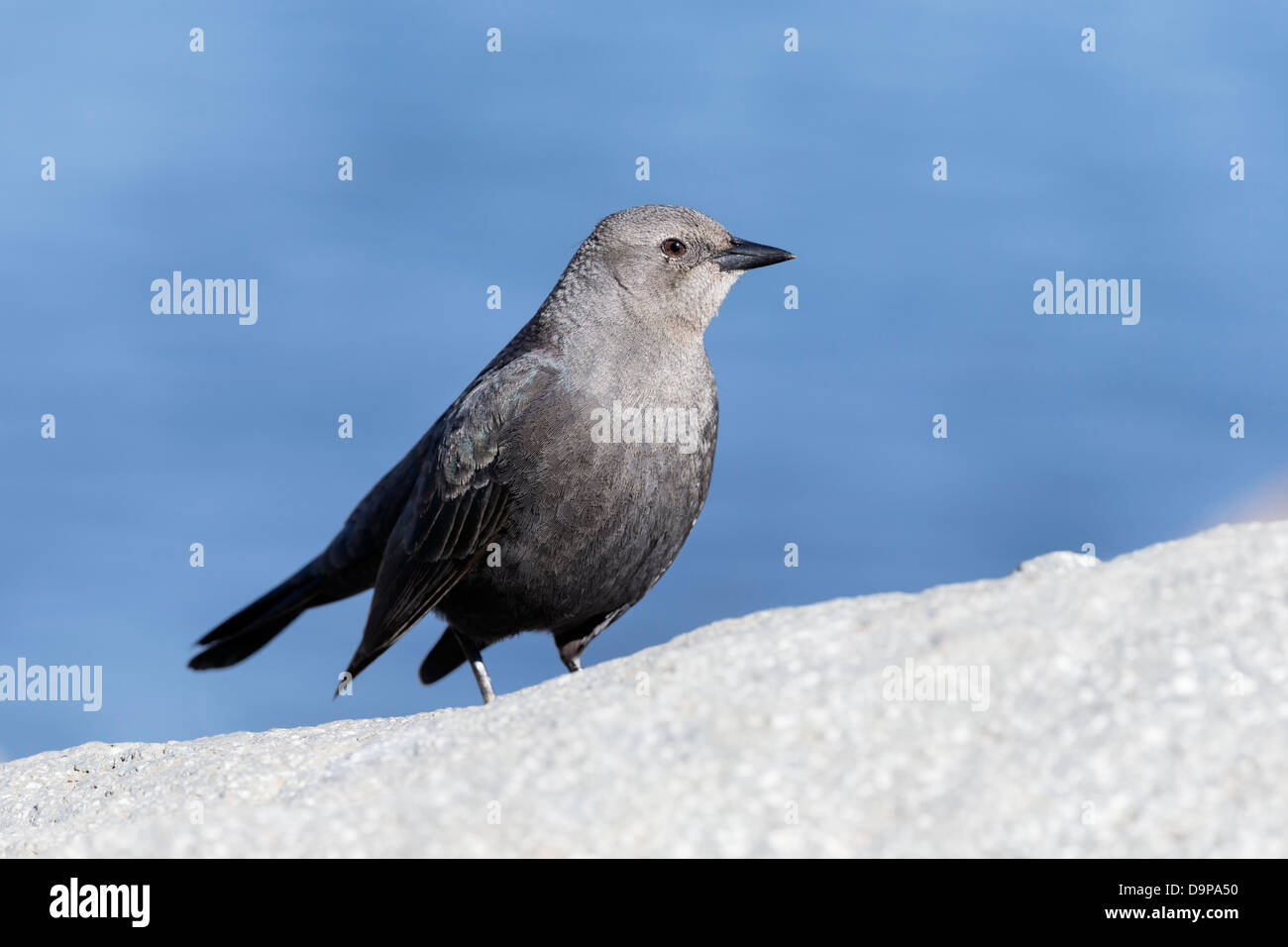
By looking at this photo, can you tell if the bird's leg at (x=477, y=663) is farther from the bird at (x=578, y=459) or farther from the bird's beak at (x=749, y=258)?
the bird's beak at (x=749, y=258)

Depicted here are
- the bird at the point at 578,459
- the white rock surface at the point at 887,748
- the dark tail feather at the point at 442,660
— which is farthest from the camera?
the dark tail feather at the point at 442,660

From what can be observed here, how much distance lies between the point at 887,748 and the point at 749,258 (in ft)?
13.6

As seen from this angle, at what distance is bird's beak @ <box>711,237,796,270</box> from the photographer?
25.5 ft

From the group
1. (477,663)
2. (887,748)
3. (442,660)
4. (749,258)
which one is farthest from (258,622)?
(887,748)

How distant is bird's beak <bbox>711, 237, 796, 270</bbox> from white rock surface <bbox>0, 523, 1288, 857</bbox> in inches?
113

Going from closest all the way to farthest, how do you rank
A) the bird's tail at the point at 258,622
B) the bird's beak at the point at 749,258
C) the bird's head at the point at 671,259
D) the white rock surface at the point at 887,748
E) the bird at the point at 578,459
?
the white rock surface at the point at 887,748, the bird at the point at 578,459, the bird's head at the point at 671,259, the bird's beak at the point at 749,258, the bird's tail at the point at 258,622

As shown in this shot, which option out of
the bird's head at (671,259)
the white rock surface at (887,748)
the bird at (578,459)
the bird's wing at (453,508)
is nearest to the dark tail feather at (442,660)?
the bird at (578,459)

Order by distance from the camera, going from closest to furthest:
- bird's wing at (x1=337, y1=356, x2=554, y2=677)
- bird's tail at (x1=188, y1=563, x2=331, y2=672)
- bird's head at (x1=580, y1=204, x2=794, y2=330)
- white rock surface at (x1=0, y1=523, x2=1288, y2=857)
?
white rock surface at (x1=0, y1=523, x2=1288, y2=857) → bird's wing at (x1=337, y1=356, x2=554, y2=677) → bird's head at (x1=580, y1=204, x2=794, y2=330) → bird's tail at (x1=188, y1=563, x2=331, y2=672)

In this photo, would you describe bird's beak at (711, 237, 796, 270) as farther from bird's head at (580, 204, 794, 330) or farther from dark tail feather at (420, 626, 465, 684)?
dark tail feather at (420, 626, 465, 684)

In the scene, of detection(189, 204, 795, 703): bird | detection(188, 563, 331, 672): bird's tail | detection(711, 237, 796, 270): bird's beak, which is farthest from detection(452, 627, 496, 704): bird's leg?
detection(711, 237, 796, 270): bird's beak

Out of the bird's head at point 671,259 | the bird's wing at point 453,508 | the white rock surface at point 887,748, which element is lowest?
the white rock surface at point 887,748

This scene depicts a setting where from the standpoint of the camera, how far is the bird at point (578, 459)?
277 inches

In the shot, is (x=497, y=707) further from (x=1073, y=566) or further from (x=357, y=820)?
(x=1073, y=566)

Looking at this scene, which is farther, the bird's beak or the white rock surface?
the bird's beak
